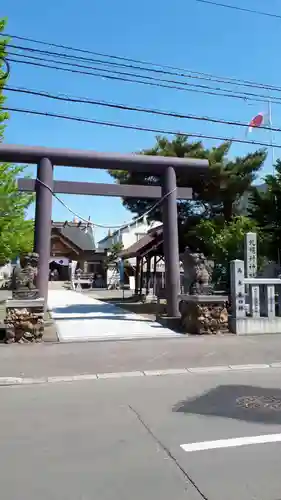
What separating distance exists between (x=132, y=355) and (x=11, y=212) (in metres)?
10.1

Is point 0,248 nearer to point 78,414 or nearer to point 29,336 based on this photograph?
point 29,336

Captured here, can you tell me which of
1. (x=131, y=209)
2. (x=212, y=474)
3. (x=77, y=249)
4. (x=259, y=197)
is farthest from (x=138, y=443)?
(x=77, y=249)

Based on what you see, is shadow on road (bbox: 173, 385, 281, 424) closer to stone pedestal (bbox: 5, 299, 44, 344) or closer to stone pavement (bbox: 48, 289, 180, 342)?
stone pavement (bbox: 48, 289, 180, 342)

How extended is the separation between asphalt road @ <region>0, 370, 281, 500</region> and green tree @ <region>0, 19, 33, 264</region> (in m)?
9.72

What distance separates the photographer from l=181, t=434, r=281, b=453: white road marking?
167 inches

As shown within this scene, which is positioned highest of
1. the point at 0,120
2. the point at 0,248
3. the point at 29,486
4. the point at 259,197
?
the point at 0,120

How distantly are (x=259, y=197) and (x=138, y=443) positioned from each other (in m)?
14.9

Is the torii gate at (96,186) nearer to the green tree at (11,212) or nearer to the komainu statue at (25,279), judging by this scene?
the komainu statue at (25,279)

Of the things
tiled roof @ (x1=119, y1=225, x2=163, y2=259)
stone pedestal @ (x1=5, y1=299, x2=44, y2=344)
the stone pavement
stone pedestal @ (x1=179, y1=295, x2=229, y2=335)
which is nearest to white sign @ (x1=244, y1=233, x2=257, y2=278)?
stone pedestal @ (x1=179, y1=295, x2=229, y2=335)

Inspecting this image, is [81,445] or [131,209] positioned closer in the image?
[81,445]

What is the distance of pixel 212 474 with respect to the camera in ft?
12.0

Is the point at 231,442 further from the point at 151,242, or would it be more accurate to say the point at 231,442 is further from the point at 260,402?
the point at 151,242

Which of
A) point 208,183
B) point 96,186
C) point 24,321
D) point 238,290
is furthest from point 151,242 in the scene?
point 24,321

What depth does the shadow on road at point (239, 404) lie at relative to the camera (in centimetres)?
525
